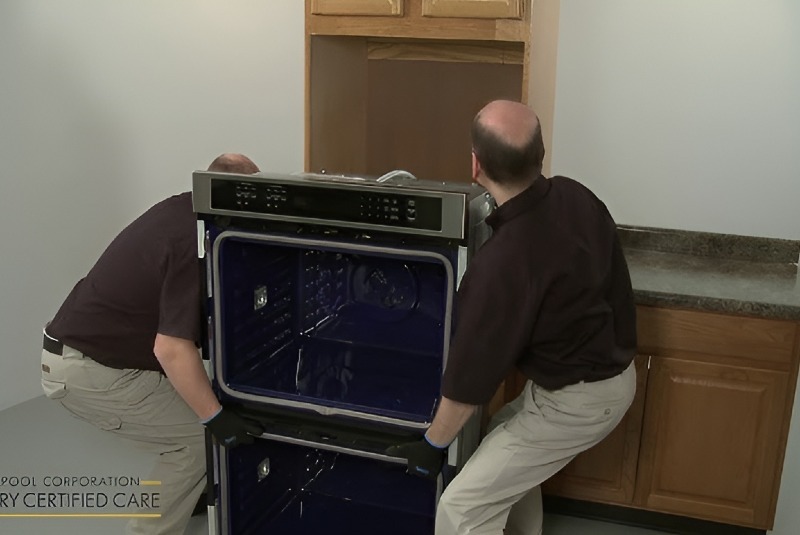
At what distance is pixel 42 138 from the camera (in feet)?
11.6

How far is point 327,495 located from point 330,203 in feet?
3.87

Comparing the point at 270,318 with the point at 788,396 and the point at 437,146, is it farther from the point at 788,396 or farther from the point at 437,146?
the point at 788,396

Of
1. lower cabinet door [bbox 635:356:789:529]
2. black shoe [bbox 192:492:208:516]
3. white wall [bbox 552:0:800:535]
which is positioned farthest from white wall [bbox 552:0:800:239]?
black shoe [bbox 192:492:208:516]

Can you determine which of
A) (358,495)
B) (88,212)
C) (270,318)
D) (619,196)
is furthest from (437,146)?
(88,212)

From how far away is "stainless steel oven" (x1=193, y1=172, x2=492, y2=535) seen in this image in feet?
6.57

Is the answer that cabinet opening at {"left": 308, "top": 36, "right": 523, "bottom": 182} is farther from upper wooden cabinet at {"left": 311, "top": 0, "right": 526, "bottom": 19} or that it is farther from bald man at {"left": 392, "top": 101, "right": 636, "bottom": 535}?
bald man at {"left": 392, "top": 101, "right": 636, "bottom": 535}

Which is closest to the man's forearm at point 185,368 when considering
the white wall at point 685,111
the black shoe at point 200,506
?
the black shoe at point 200,506

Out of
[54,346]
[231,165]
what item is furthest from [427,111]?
[54,346]

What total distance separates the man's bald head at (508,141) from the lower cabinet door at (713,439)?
0.96 m

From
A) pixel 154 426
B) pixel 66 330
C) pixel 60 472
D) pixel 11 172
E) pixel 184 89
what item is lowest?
pixel 60 472

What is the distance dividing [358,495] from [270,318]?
2.33 ft

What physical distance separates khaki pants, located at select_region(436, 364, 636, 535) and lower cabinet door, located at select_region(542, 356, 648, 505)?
495 millimetres

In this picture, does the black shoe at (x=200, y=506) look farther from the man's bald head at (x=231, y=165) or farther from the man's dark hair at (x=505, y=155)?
the man's dark hair at (x=505, y=155)

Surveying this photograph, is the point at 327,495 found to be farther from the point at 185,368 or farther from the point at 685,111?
the point at 685,111
